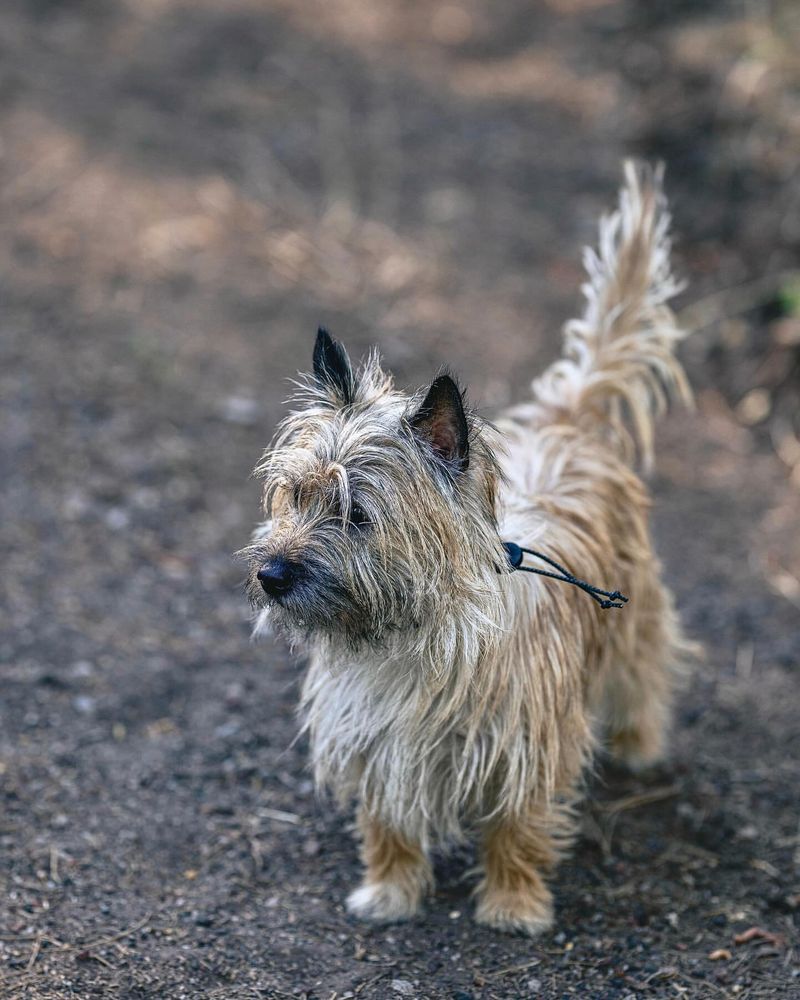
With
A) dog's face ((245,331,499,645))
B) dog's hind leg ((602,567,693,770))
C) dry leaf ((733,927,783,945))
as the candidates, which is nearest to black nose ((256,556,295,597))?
dog's face ((245,331,499,645))

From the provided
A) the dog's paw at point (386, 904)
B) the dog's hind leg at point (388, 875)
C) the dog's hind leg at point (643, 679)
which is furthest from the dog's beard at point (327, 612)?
the dog's hind leg at point (643, 679)

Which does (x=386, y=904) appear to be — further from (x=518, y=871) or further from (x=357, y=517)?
(x=357, y=517)

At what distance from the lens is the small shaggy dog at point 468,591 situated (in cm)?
308

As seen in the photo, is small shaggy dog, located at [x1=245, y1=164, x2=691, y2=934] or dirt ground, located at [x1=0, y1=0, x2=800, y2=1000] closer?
small shaggy dog, located at [x1=245, y1=164, x2=691, y2=934]

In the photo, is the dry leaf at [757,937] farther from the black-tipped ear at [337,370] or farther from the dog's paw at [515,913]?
the black-tipped ear at [337,370]

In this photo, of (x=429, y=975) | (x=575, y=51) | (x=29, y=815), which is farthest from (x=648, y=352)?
(x=575, y=51)

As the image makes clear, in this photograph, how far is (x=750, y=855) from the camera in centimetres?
400

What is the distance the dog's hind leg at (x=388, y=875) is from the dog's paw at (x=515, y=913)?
23 cm

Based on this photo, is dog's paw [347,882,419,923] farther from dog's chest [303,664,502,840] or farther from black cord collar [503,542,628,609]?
black cord collar [503,542,628,609]

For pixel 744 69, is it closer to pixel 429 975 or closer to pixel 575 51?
pixel 575 51

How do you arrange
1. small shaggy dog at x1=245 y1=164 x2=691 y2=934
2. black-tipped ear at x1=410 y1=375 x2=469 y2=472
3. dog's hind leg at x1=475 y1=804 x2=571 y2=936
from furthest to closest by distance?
dog's hind leg at x1=475 y1=804 x2=571 y2=936, small shaggy dog at x1=245 y1=164 x2=691 y2=934, black-tipped ear at x1=410 y1=375 x2=469 y2=472

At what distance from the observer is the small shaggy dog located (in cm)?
308

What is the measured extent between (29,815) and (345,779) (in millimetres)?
1178

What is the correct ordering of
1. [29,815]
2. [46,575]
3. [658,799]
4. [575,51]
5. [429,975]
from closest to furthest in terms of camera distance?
1. [429,975]
2. [29,815]
3. [658,799]
4. [46,575]
5. [575,51]
